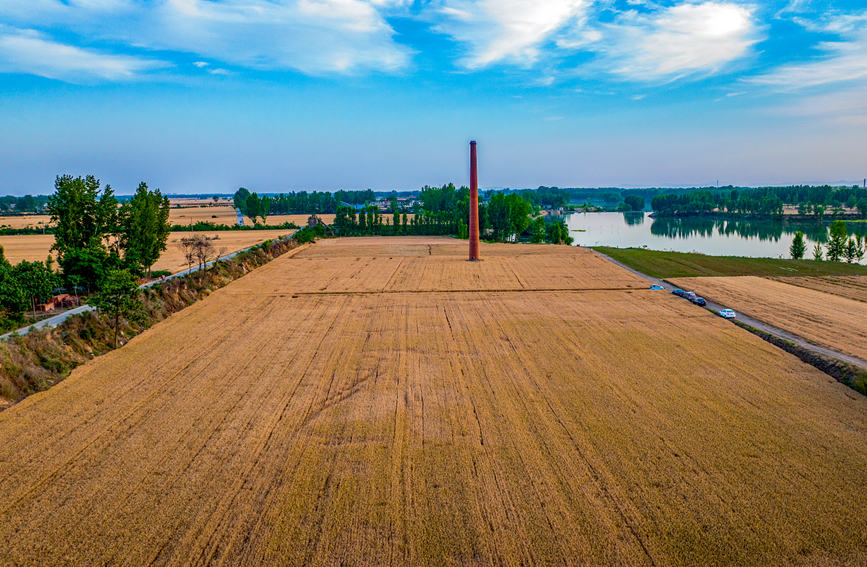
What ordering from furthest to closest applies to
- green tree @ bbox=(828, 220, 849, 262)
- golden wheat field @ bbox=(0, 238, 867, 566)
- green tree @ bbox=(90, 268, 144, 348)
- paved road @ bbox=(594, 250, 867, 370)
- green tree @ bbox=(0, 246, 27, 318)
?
1. green tree @ bbox=(828, 220, 849, 262)
2. green tree @ bbox=(90, 268, 144, 348)
3. green tree @ bbox=(0, 246, 27, 318)
4. paved road @ bbox=(594, 250, 867, 370)
5. golden wheat field @ bbox=(0, 238, 867, 566)

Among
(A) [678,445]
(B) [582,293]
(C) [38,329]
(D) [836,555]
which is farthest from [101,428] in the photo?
(B) [582,293]

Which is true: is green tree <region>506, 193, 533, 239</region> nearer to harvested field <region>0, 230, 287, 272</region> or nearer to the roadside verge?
harvested field <region>0, 230, 287, 272</region>

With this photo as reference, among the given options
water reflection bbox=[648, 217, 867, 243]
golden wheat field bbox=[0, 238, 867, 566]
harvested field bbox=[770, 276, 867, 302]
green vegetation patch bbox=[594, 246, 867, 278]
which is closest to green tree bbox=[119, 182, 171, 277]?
golden wheat field bbox=[0, 238, 867, 566]

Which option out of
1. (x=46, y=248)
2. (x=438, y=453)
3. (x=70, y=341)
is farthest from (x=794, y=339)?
(x=46, y=248)

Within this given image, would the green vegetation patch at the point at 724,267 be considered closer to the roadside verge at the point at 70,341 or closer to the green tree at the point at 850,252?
the green tree at the point at 850,252

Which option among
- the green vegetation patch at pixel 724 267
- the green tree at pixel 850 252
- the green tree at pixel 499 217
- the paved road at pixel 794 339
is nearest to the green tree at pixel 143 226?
the paved road at pixel 794 339

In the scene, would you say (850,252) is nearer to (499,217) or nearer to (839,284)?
(839,284)
